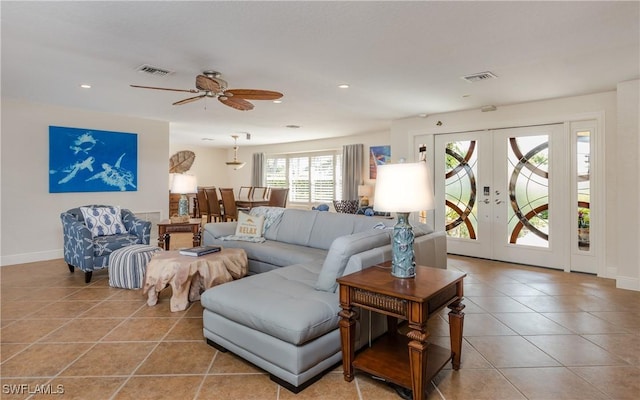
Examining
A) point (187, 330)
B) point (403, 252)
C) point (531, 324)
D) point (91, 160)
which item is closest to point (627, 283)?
point (531, 324)

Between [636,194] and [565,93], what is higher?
[565,93]

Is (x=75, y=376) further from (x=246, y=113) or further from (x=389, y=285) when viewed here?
(x=246, y=113)

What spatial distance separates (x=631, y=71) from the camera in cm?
355

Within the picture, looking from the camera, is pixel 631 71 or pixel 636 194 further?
pixel 636 194

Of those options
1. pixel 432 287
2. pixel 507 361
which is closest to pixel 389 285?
pixel 432 287

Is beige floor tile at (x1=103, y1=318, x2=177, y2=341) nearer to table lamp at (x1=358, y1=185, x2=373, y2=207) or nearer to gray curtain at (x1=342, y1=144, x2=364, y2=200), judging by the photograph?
table lamp at (x1=358, y1=185, x2=373, y2=207)

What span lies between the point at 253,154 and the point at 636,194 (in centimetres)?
876

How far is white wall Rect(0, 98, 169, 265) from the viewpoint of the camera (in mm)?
4777

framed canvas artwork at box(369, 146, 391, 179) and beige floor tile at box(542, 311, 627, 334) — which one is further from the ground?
framed canvas artwork at box(369, 146, 391, 179)

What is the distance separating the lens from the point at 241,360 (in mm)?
2266

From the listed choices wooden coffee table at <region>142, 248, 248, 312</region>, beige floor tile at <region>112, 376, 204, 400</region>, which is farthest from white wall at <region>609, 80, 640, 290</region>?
beige floor tile at <region>112, 376, 204, 400</region>

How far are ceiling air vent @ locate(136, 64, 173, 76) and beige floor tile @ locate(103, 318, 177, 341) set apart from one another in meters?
2.34

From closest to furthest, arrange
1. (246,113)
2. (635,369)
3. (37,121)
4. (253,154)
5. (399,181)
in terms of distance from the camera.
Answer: (399,181) → (635,369) → (37,121) → (246,113) → (253,154)

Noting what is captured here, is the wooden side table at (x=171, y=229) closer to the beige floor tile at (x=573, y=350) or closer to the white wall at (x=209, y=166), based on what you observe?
the beige floor tile at (x=573, y=350)
